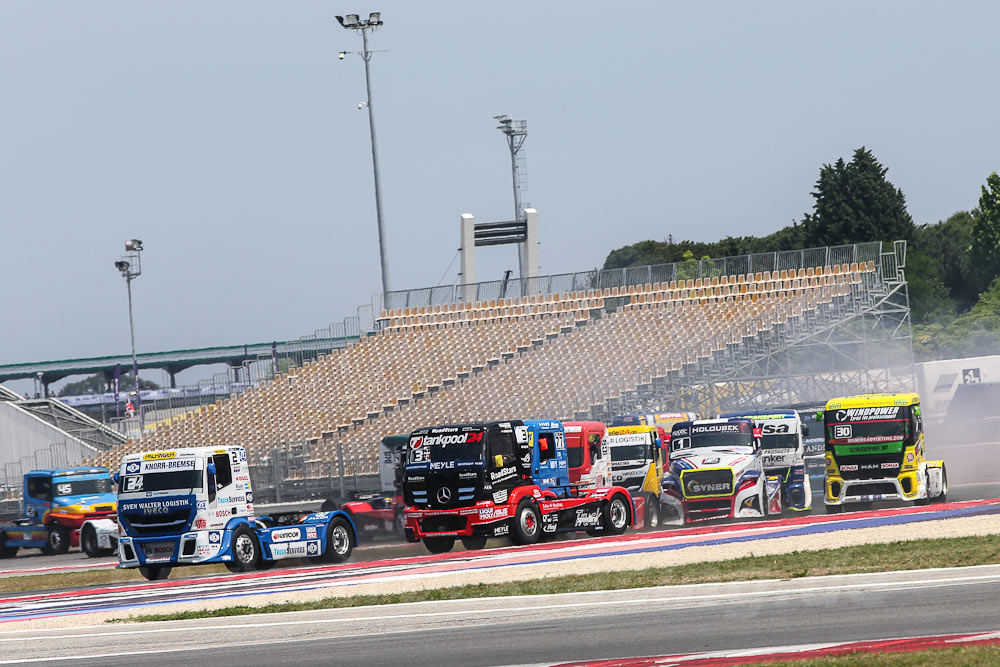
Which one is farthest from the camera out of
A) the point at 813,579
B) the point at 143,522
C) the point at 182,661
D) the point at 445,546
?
the point at 445,546

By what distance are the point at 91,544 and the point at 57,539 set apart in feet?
13.6

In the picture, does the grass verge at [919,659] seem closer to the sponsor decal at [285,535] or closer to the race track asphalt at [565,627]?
the race track asphalt at [565,627]

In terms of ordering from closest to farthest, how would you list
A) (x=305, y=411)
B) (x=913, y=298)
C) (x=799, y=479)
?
(x=799, y=479)
(x=305, y=411)
(x=913, y=298)

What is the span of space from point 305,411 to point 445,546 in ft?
86.7

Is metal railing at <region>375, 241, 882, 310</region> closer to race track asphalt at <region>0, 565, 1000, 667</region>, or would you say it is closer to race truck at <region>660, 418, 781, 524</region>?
Result: race truck at <region>660, 418, 781, 524</region>

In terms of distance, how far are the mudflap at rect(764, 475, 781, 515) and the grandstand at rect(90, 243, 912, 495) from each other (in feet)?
48.8

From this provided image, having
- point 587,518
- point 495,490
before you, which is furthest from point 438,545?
point 587,518

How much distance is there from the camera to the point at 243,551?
77.5 feet

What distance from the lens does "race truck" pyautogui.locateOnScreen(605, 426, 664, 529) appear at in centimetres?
2923

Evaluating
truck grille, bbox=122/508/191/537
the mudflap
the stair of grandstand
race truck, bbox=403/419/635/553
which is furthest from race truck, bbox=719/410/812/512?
the stair of grandstand

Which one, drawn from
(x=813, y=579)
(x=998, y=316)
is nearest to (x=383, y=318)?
(x=998, y=316)

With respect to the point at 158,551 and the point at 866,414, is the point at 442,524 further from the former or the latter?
the point at 866,414

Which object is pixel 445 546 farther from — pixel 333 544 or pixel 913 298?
pixel 913 298

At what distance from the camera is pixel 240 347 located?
4929 inches
